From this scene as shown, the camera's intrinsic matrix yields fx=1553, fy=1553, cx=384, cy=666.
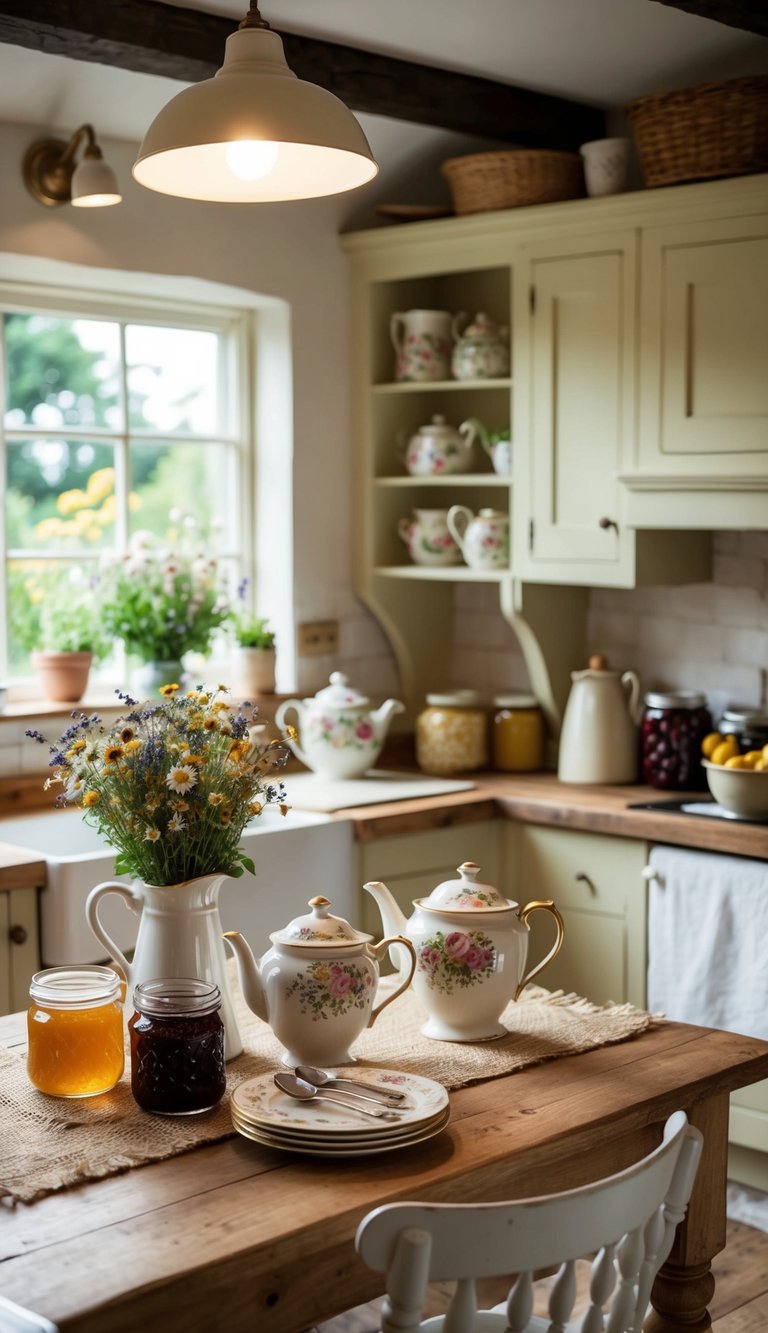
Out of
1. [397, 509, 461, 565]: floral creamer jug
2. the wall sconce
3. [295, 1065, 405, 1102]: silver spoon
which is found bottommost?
[295, 1065, 405, 1102]: silver spoon

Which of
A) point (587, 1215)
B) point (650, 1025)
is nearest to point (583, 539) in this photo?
point (650, 1025)

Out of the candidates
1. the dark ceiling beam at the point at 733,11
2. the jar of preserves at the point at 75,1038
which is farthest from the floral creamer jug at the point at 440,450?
the jar of preserves at the point at 75,1038

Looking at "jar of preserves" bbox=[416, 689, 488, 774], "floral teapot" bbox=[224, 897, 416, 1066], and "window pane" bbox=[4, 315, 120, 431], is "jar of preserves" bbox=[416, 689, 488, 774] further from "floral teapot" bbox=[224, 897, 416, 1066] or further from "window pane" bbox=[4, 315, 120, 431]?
"floral teapot" bbox=[224, 897, 416, 1066]

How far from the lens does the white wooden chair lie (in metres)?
1.29

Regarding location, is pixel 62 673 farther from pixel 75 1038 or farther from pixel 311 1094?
pixel 311 1094

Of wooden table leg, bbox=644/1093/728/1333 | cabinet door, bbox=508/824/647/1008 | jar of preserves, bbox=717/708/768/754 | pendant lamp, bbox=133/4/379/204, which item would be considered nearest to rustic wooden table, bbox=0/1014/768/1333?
wooden table leg, bbox=644/1093/728/1333

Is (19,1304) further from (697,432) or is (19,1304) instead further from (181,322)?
(181,322)

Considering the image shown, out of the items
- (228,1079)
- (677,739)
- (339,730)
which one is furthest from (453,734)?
(228,1079)

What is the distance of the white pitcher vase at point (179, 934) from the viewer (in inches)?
73.7

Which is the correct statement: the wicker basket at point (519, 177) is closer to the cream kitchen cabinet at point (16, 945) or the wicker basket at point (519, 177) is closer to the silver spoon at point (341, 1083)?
the cream kitchen cabinet at point (16, 945)

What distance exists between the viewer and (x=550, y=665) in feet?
13.6

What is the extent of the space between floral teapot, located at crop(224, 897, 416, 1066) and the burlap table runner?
70 millimetres

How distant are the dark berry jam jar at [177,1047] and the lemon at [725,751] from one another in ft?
6.69

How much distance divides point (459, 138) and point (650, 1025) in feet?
9.38
